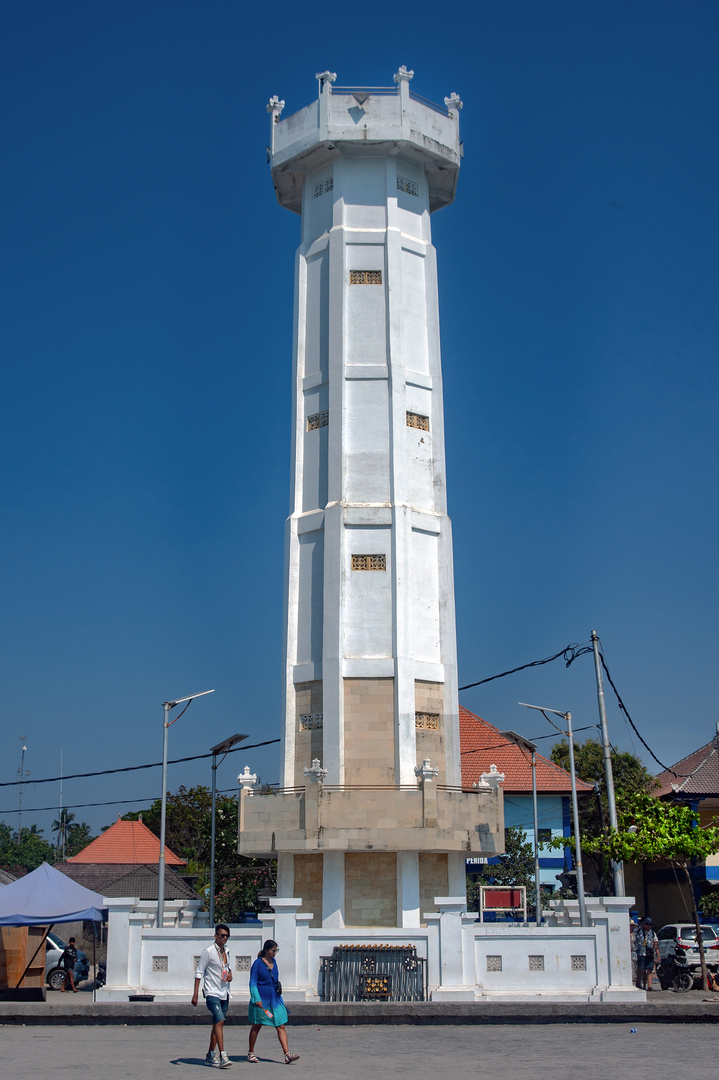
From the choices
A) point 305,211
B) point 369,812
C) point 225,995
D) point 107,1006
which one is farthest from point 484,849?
point 305,211

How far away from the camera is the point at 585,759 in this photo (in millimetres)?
60875

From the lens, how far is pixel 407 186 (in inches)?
1315

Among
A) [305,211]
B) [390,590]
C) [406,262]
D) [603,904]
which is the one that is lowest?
[603,904]

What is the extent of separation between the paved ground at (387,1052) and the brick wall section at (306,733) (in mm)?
10164

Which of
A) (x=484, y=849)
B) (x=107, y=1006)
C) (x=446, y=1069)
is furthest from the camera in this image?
(x=484, y=849)

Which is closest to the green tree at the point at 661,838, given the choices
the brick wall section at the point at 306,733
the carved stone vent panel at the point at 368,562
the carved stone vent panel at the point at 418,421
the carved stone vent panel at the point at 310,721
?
the brick wall section at the point at 306,733

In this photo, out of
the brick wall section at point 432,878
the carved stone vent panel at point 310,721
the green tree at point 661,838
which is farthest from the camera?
the carved stone vent panel at point 310,721

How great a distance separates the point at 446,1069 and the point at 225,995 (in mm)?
3117

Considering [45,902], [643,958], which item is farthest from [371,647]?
[643,958]

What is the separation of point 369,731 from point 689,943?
1409cm

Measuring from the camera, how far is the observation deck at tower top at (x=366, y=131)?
3225cm

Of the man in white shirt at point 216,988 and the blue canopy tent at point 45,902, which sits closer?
the man in white shirt at point 216,988

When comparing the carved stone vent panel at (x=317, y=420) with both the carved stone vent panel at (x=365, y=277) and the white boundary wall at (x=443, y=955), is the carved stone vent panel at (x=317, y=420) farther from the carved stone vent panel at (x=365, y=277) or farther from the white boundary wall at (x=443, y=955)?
the white boundary wall at (x=443, y=955)

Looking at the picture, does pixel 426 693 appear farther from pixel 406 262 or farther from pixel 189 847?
pixel 189 847
